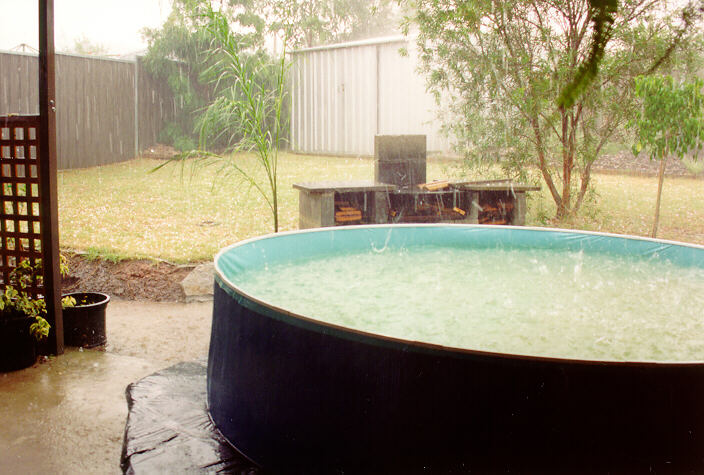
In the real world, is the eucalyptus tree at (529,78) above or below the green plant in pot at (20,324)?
above

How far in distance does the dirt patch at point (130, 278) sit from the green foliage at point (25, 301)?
1.16 m

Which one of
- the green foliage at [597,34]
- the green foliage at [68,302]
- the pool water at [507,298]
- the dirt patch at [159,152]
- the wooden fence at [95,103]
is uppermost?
the wooden fence at [95,103]

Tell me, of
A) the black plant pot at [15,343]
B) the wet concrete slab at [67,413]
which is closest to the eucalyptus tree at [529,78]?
the wet concrete slab at [67,413]

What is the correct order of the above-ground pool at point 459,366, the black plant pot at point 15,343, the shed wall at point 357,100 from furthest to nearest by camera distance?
the shed wall at point 357,100 < the black plant pot at point 15,343 < the above-ground pool at point 459,366

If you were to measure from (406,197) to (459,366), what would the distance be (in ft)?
14.1

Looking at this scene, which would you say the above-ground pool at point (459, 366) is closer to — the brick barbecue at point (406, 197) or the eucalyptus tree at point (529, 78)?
the brick barbecue at point (406, 197)

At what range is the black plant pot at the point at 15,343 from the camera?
304 cm

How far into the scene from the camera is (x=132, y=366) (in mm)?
3191

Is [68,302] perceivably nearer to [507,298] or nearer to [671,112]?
[507,298]

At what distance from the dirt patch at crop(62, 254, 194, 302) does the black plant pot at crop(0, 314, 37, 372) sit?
Result: 1.35 m

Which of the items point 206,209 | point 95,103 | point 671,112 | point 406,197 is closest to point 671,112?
point 671,112

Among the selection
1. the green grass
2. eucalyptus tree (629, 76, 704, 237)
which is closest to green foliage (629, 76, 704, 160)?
eucalyptus tree (629, 76, 704, 237)

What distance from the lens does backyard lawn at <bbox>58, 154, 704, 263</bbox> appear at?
559 centimetres

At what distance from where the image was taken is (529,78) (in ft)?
19.9
